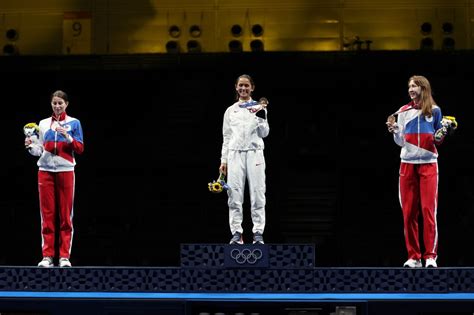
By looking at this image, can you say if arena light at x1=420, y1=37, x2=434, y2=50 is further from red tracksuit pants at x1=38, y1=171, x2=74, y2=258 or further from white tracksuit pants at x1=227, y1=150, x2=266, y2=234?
red tracksuit pants at x1=38, y1=171, x2=74, y2=258

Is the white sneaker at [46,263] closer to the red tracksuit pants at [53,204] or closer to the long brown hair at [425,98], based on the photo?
the red tracksuit pants at [53,204]

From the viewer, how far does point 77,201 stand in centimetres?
1420

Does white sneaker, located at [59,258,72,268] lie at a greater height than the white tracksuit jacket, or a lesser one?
lesser

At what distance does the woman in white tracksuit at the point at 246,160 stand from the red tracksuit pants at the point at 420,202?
134 cm

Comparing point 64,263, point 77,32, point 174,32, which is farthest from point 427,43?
point 64,263

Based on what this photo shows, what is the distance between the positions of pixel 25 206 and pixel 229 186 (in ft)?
21.8

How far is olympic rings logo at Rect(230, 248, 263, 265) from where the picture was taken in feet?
25.8

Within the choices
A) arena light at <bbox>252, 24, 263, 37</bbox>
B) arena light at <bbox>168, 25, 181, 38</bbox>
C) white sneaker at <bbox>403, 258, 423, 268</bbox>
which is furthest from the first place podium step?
arena light at <bbox>168, 25, 181, 38</bbox>

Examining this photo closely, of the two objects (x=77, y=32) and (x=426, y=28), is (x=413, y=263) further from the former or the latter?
(x=77, y=32)

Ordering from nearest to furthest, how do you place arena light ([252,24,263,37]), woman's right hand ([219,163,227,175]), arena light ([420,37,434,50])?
1. woman's right hand ([219,163,227,175])
2. arena light ([420,37,434,50])
3. arena light ([252,24,263,37])

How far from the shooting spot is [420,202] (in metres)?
8.23

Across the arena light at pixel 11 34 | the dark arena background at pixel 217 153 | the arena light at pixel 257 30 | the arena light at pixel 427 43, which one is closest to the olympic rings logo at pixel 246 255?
the dark arena background at pixel 217 153

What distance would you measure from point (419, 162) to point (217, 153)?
687 centimetres

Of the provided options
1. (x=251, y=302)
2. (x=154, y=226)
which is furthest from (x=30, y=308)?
(x=154, y=226)
